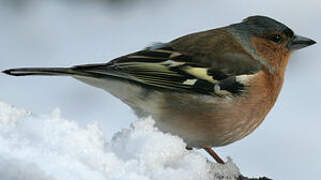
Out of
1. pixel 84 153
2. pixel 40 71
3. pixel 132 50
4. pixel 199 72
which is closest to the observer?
pixel 84 153

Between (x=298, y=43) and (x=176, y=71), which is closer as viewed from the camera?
(x=176, y=71)

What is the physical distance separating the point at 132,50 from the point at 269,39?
3.24m

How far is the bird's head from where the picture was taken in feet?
13.5

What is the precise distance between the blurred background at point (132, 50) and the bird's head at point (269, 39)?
3.49 feet

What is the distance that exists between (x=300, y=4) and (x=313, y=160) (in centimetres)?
330

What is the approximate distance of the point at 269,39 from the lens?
4.19 metres

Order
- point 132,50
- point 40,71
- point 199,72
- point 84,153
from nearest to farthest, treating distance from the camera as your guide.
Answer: point 84,153, point 40,71, point 199,72, point 132,50

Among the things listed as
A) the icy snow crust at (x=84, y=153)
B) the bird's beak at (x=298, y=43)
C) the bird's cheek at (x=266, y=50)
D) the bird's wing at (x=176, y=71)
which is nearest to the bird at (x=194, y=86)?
the bird's wing at (x=176, y=71)

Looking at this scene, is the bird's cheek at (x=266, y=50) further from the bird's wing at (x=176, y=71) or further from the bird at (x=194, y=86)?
the bird's wing at (x=176, y=71)

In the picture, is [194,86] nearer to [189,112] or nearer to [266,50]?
[189,112]

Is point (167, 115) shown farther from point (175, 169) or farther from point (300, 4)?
point (300, 4)

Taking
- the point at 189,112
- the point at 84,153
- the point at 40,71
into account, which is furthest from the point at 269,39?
the point at 84,153

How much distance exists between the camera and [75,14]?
8.27 meters

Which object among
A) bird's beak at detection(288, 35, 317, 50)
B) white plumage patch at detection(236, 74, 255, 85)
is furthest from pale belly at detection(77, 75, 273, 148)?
bird's beak at detection(288, 35, 317, 50)
